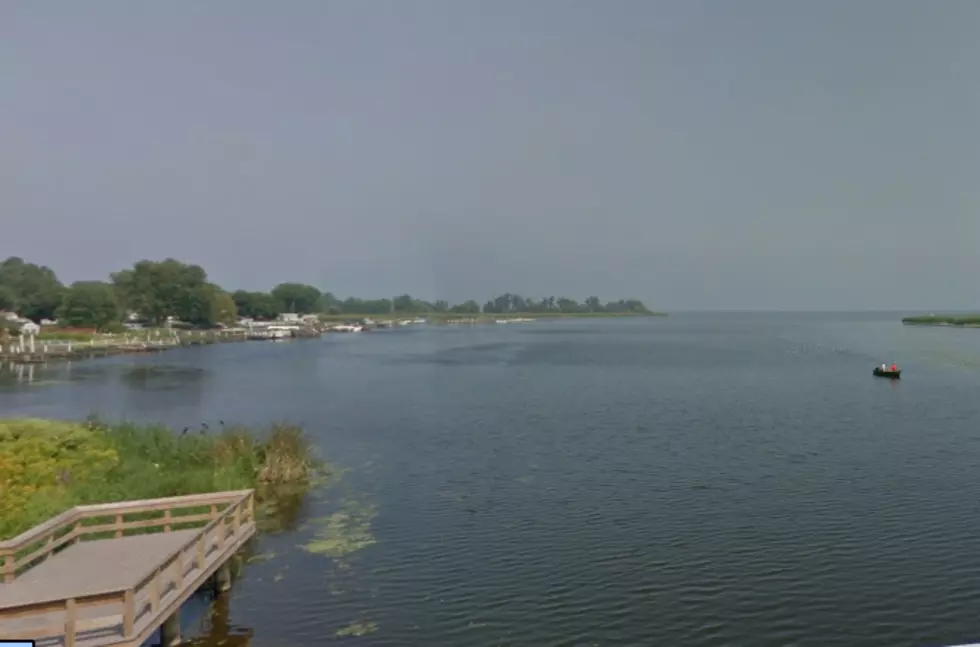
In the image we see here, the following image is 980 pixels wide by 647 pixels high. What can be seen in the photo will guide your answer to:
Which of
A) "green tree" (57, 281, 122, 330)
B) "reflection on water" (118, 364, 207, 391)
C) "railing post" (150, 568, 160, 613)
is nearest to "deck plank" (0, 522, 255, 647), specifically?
"railing post" (150, 568, 160, 613)

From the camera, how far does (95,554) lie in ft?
62.7

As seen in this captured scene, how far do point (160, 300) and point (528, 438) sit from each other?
167 m

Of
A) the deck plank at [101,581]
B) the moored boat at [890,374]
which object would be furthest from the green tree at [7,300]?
the deck plank at [101,581]

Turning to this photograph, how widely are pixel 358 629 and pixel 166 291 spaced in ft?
609

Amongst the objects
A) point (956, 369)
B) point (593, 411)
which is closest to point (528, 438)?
point (593, 411)

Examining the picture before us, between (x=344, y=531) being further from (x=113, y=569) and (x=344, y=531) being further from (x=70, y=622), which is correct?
(x=70, y=622)

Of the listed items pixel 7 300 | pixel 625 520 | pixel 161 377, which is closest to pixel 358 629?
pixel 625 520

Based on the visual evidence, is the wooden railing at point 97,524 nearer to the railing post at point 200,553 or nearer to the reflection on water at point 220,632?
the railing post at point 200,553

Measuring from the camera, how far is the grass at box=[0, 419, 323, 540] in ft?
76.1

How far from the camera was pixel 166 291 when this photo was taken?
187625 mm

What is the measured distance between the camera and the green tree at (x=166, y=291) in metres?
188

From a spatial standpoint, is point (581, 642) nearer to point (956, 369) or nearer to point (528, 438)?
point (528, 438)

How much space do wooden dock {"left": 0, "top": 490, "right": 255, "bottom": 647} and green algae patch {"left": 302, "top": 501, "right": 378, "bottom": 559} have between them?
3.23 meters

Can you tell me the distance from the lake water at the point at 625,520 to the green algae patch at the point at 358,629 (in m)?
0.07
